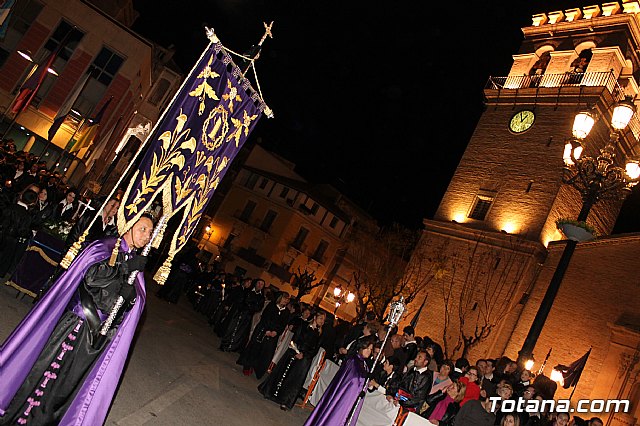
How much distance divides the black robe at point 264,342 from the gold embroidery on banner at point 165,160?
688cm

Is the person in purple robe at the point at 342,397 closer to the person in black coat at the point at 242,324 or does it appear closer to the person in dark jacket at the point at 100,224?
the person in dark jacket at the point at 100,224

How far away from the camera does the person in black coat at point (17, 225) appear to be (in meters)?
10.2

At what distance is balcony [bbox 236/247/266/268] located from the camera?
53.4 m

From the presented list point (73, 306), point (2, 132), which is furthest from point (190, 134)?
point (2, 132)

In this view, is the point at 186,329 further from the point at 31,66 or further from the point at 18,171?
the point at 31,66

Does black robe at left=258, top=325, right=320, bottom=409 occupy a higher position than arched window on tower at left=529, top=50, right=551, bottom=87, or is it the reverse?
arched window on tower at left=529, top=50, right=551, bottom=87

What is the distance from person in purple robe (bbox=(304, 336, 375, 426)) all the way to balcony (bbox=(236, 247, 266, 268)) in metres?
45.8

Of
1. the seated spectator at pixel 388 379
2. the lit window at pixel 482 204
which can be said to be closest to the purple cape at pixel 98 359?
the seated spectator at pixel 388 379

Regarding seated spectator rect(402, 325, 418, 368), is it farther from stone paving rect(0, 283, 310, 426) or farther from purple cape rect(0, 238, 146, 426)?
purple cape rect(0, 238, 146, 426)

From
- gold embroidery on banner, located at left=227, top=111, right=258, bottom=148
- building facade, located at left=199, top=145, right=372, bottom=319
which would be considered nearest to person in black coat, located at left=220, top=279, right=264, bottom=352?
gold embroidery on banner, located at left=227, top=111, right=258, bottom=148

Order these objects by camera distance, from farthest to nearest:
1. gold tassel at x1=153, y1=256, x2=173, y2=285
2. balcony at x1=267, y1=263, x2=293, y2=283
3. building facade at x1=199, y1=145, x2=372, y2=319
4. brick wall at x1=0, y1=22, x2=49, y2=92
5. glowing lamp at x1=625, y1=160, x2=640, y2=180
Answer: building facade at x1=199, y1=145, x2=372, y2=319 < balcony at x1=267, y1=263, x2=293, y2=283 < brick wall at x1=0, y1=22, x2=49, y2=92 < glowing lamp at x1=625, y1=160, x2=640, y2=180 < gold tassel at x1=153, y1=256, x2=173, y2=285

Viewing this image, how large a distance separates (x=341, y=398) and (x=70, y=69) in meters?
28.6

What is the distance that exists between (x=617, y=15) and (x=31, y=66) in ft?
108

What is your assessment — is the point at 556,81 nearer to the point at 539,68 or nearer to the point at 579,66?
the point at 579,66
